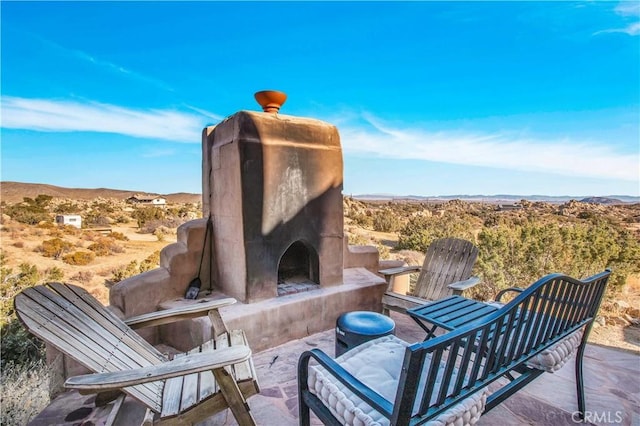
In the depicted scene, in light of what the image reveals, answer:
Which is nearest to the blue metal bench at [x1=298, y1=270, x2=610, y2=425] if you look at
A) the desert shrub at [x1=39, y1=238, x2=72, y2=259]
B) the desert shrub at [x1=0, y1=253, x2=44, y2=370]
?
the desert shrub at [x1=0, y1=253, x2=44, y2=370]

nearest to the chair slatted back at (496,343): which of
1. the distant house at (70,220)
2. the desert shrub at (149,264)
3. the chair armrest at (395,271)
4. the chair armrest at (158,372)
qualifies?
the chair armrest at (158,372)

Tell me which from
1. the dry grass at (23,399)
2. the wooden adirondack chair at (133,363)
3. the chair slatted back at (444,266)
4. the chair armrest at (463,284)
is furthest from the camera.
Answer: the chair slatted back at (444,266)

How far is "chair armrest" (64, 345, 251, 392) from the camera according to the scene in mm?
1656

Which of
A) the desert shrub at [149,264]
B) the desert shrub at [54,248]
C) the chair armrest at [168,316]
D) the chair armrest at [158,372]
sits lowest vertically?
the desert shrub at [149,264]

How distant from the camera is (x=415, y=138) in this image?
52.5ft

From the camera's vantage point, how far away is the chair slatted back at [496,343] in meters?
1.30

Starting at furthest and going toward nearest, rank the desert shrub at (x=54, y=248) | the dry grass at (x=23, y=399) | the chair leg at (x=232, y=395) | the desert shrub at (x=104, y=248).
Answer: the desert shrub at (x=104, y=248), the desert shrub at (x=54, y=248), the dry grass at (x=23, y=399), the chair leg at (x=232, y=395)

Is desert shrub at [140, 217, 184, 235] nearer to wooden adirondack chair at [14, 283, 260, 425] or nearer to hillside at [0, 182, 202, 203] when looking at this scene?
hillside at [0, 182, 202, 203]

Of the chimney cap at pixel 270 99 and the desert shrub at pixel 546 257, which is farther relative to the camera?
the desert shrub at pixel 546 257

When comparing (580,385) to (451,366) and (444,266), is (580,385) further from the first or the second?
(451,366)

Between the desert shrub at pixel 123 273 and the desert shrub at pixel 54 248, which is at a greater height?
the desert shrub at pixel 54 248

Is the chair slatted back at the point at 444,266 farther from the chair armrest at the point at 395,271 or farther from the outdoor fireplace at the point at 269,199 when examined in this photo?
the outdoor fireplace at the point at 269,199

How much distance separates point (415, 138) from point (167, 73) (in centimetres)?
1150

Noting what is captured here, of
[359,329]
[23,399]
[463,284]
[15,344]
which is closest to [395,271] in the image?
[463,284]
